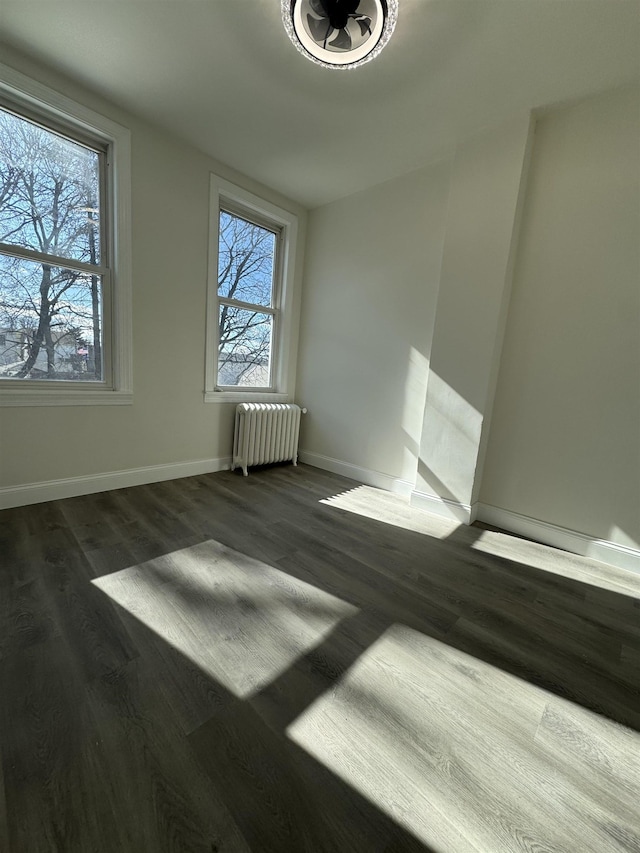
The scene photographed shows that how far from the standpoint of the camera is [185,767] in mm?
969

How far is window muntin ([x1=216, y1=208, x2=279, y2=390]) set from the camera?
3.47m

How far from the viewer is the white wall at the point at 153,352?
8.23ft

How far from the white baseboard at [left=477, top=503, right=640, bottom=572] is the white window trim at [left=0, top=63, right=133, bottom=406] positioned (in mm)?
3275

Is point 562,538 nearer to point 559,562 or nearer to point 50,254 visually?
point 559,562

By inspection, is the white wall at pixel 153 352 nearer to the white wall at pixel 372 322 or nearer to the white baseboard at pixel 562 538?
the white wall at pixel 372 322

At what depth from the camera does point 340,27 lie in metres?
1.66

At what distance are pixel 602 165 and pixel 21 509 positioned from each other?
4.67 metres

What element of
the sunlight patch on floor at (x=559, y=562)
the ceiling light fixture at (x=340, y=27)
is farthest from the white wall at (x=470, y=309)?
the ceiling light fixture at (x=340, y=27)

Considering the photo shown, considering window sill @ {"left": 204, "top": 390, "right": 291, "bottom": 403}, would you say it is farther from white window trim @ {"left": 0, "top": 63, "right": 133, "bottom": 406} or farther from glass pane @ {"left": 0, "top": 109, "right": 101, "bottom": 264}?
glass pane @ {"left": 0, "top": 109, "right": 101, "bottom": 264}

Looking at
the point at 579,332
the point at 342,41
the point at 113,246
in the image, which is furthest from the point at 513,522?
the point at 113,246

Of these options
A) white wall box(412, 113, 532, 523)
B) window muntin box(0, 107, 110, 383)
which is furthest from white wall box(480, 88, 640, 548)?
window muntin box(0, 107, 110, 383)

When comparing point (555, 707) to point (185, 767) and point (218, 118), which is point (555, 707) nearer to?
point (185, 767)

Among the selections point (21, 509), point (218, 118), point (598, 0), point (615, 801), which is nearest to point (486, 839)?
point (615, 801)

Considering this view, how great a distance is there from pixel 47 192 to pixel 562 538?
451cm
